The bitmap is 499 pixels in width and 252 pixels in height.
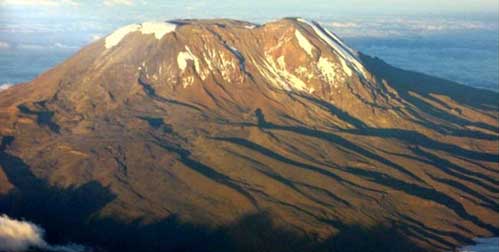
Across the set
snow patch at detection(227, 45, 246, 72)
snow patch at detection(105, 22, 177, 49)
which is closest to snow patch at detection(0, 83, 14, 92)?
snow patch at detection(105, 22, 177, 49)

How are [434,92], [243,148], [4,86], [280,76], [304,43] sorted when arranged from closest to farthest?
[243,148] < [280,76] < [304,43] < [434,92] < [4,86]

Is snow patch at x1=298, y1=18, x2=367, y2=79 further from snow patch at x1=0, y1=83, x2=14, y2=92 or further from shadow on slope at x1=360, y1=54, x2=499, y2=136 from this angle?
snow patch at x1=0, y1=83, x2=14, y2=92

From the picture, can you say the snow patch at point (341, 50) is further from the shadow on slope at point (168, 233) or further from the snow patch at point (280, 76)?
the shadow on slope at point (168, 233)

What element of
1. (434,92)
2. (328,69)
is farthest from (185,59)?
(434,92)

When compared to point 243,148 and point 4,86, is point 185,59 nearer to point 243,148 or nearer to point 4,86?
point 243,148

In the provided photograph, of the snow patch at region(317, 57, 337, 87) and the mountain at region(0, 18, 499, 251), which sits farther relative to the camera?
the snow patch at region(317, 57, 337, 87)

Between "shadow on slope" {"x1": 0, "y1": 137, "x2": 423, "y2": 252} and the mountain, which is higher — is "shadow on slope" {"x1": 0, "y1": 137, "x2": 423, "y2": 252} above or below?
below

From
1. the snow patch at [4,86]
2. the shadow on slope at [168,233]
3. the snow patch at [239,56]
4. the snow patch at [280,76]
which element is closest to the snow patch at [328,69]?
the snow patch at [280,76]
